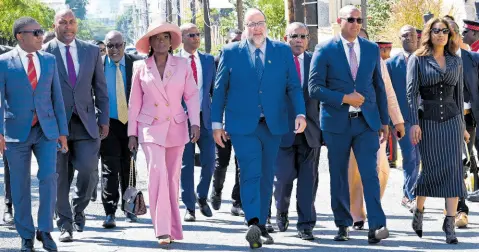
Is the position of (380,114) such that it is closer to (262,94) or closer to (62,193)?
(262,94)

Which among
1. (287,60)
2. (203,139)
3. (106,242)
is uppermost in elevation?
(287,60)

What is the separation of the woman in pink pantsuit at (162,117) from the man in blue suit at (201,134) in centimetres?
164

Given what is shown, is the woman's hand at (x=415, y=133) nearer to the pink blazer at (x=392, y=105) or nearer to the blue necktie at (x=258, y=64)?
the pink blazer at (x=392, y=105)

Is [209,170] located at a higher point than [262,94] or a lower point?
lower

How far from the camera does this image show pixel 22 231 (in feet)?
33.0

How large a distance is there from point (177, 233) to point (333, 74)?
1960 millimetres

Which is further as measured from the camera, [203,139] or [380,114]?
[203,139]

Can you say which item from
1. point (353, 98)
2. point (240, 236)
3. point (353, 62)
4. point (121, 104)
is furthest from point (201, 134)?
point (353, 98)

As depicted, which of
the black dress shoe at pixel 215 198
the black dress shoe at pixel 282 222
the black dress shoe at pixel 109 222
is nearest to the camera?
the black dress shoe at pixel 282 222

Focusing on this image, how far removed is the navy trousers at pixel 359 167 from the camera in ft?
33.5

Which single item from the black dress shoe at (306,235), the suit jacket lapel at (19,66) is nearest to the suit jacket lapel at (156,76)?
the suit jacket lapel at (19,66)

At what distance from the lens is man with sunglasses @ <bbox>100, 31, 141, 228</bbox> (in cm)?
1212

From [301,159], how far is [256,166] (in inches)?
36.7

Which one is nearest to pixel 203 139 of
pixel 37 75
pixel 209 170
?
pixel 209 170
